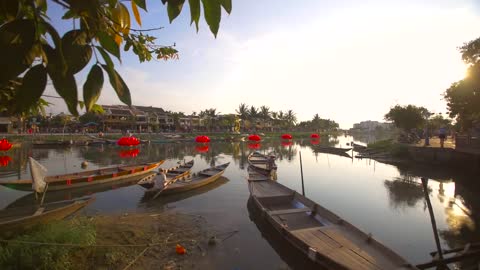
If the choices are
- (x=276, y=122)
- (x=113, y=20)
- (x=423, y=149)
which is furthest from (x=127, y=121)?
(x=113, y=20)

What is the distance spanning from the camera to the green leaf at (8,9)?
904 millimetres

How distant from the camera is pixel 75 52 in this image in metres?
0.88

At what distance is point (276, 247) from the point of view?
9.79 m

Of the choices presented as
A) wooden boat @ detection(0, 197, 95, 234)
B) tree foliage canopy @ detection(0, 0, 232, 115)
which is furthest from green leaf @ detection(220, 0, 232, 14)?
wooden boat @ detection(0, 197, 95, 234)

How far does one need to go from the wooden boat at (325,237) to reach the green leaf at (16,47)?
288 inches

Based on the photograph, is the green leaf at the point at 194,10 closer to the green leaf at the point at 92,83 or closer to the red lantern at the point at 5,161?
the green leaf at the point at 92,83

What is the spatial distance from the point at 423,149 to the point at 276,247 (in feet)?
83.6

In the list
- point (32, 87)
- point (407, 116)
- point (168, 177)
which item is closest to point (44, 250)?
point (32, 87)

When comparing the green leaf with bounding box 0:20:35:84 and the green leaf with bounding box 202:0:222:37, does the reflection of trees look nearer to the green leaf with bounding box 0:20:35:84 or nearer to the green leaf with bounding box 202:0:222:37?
the green leaf with bounding box 202:0:222:37

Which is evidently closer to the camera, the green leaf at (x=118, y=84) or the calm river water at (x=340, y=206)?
the green leaf at (x=118, y=84)

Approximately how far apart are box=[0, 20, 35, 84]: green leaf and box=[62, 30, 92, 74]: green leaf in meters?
0.09

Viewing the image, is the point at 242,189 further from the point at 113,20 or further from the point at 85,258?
the point at 113,20

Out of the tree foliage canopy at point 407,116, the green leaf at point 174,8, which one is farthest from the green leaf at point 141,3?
the tree foliage canopy at point 407,116

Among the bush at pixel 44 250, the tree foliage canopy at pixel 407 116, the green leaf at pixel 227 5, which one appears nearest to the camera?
the green leaf at pixel 227 5
